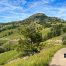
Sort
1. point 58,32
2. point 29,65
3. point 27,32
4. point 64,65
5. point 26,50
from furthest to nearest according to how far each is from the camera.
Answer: point 58,32
point 26,50
point 27,32
point 64,65
point 29,65

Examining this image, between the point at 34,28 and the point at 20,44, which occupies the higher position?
the point at 34,28

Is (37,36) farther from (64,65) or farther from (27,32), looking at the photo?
(64,65)

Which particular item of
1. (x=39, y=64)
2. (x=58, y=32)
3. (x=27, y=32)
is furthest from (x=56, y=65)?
(x=58, y=32)

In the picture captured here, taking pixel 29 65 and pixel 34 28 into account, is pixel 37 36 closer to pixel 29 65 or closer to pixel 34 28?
pixel 34 28

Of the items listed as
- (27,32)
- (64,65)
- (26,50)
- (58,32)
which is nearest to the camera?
(64,65)

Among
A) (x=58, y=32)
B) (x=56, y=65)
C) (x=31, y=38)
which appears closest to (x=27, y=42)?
(x=31, y=38)

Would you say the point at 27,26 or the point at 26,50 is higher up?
the point at 27,26

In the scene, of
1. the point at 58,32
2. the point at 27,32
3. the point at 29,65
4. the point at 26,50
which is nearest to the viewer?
the point at 29,65

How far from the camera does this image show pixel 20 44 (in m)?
58.0

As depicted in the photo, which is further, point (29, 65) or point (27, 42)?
point (27, 42)

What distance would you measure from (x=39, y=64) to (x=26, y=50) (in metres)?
39.5

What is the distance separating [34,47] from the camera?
58406mm

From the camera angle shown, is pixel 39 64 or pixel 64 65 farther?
pixel 64 65

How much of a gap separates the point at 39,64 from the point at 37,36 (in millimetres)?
36221
